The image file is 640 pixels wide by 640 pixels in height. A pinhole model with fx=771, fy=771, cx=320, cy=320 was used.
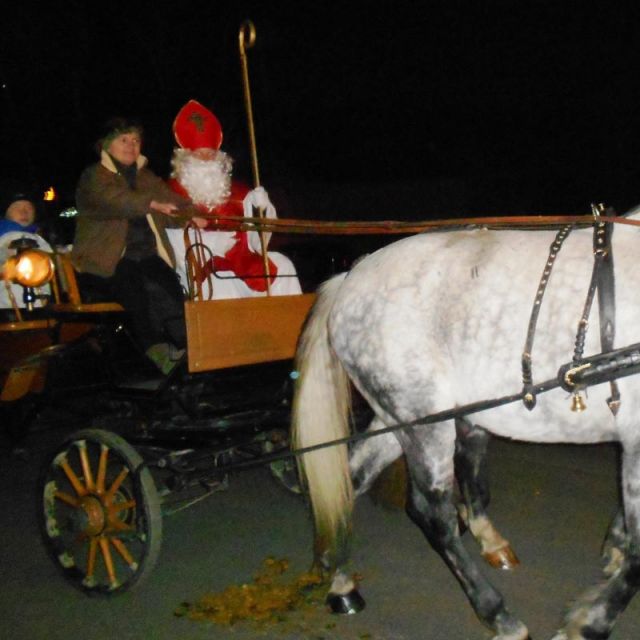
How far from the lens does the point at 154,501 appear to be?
3959 mm

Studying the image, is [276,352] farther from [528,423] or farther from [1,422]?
[1,422]

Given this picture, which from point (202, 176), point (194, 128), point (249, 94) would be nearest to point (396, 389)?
point (249, 94)

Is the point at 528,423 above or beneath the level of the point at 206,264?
beneath

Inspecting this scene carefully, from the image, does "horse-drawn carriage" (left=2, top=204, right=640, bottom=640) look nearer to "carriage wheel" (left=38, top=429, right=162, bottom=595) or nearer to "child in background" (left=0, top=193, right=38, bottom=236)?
"carriage wheel" (left=38, top=429, right=162, bottom=595)

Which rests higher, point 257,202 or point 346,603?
point 257,202

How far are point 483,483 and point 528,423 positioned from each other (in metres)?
1.27

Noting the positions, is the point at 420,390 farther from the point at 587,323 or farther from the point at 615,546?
the point at 615,546

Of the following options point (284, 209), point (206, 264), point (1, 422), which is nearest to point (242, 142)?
point (284, 209)

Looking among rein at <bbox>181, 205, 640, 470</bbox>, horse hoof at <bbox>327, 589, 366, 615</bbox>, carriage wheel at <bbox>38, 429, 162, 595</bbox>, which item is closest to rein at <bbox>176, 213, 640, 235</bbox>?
rein at <bbox>181, 205, 640, 470</bbox>

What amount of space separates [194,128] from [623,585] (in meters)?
4.00

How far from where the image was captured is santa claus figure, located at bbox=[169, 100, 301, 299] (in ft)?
16.5

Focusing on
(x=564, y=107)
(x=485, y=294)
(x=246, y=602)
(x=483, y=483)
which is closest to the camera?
(x=485, y=294)

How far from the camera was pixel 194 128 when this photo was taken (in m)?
5.46

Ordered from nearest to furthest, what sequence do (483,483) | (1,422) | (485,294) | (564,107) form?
1. (485,294)
2. (483,483)
3. (1,422)
4. (564,107)
